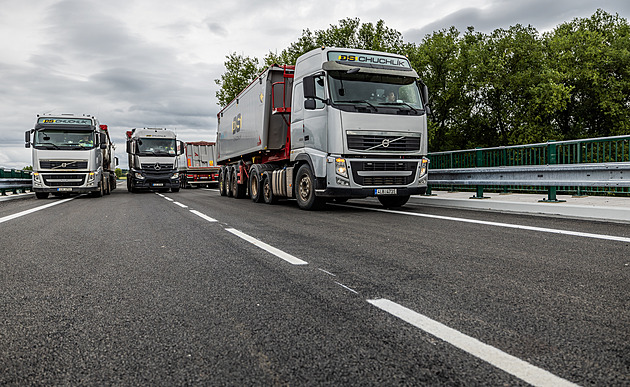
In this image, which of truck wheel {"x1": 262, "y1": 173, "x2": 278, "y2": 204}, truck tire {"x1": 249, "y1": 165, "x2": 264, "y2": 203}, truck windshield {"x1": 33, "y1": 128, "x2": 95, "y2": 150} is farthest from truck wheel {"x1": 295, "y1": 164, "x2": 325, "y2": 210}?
truck windshield {"x1": 33, "y1": 128, "x2": 95, "y2": 150}

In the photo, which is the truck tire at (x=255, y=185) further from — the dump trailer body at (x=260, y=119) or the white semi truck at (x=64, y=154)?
the white semi truck at (x=64, y=154)

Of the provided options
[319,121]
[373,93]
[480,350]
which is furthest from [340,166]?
[480,350]

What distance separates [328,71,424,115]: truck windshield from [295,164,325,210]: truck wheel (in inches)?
69.3

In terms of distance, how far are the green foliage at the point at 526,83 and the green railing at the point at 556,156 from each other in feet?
76.0

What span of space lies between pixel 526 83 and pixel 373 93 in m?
30.6

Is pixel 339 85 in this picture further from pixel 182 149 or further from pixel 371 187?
pixel 182 149

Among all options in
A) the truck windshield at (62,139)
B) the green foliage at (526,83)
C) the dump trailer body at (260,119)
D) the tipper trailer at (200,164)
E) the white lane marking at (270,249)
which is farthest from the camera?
the tipper trailer at (200,164)

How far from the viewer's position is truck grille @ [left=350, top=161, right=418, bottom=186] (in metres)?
10.1

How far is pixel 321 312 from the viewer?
9.64ft

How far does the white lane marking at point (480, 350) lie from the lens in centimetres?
196

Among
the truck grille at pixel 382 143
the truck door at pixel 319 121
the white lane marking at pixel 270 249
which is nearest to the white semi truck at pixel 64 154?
the truck door at pixel 319 121

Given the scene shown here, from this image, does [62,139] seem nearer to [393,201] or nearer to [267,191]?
[267,191]

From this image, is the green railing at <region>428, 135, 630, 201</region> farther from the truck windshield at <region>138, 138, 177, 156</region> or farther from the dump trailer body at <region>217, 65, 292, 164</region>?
the truck windshield at <region>138, 138, 177, 156</region>

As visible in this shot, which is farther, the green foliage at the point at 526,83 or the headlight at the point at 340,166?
the green foliage at the point at 526,83
